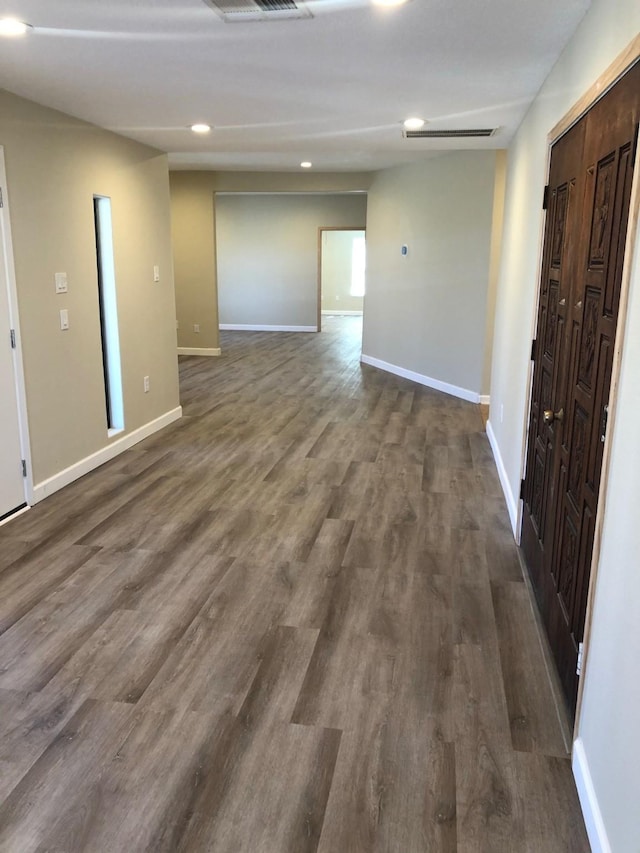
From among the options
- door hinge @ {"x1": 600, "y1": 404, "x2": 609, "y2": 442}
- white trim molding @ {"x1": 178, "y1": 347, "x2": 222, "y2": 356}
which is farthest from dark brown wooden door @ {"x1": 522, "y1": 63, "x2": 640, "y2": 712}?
white trim molding @ {"x1": 178, "y1": 347, "x2": 222, "y2": 356}

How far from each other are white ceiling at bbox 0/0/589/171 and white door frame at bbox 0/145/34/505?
627 millimetres

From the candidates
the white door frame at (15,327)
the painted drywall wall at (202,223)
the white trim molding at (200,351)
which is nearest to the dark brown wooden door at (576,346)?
the white door frame at (15,327)

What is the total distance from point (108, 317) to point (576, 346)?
3.73 m

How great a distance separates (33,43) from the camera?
9.22ft

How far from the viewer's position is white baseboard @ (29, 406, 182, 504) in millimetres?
4195

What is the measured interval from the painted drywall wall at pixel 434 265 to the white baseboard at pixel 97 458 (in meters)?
3.10

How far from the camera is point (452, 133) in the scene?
4836 millimetres

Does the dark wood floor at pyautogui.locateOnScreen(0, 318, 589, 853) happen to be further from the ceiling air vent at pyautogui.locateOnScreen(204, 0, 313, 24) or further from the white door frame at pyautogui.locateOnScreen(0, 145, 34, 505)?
the ceiling air vent at pyautogui.locateOnScreen(204, 0, 313, 24)

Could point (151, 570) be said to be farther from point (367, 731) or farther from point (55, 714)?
point (367, 731)

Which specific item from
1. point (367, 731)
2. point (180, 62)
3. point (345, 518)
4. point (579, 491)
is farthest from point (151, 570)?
point (180, 62)

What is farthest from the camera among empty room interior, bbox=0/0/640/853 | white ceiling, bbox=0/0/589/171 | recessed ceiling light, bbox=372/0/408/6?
white ceiling, bbox=0/0/589/171

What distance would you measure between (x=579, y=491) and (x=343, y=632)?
3.68 ft

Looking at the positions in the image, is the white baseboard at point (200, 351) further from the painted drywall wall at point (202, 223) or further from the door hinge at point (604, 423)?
the door hinge at point (604, 423)

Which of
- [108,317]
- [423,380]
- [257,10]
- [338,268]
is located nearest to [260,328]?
[338,268]
